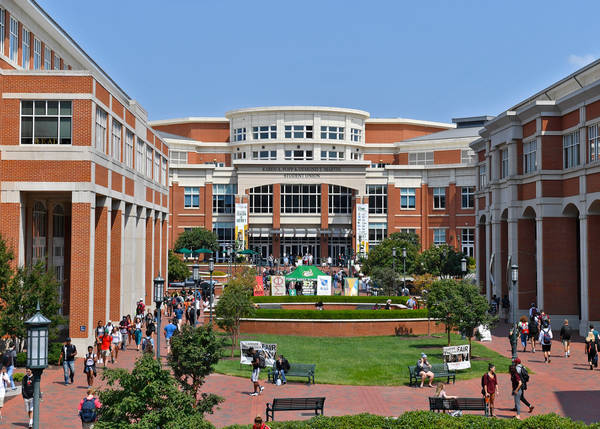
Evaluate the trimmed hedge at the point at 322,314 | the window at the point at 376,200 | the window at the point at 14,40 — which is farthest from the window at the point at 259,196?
the window at the point at 14,40

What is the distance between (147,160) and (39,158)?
60.4 ft

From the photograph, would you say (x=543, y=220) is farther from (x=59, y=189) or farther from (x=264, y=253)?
(x=264, y=253)

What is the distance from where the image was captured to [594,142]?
39.0 m

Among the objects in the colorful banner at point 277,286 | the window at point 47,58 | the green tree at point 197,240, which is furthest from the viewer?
the green tree at point 197,240

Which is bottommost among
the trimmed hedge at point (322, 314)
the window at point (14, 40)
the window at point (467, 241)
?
the trimmed hedge at point (322, 314)

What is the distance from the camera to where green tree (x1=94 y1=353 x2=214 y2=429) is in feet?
45.7

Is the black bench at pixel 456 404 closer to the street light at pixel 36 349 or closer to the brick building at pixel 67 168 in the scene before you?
the street light at pixel 36 349

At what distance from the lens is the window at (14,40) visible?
115ft

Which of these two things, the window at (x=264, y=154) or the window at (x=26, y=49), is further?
the window at (x=264, y=154)

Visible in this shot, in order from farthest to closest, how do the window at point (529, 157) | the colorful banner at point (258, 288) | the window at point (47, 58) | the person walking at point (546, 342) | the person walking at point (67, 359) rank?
the colorful banner at point (258, 288)
the window at point (529, 157)
the window at point (47, 58)
the person walking at point (546, 342)
the person walking at point (67, 359)

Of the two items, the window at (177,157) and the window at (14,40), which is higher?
the window at (177,157)

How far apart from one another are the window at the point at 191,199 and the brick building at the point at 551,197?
4744 cm

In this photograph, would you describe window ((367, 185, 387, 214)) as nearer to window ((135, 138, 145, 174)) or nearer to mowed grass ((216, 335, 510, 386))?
window ((135, 138, 145, 174))

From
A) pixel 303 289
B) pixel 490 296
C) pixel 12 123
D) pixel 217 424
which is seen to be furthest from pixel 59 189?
pixel 490 296
